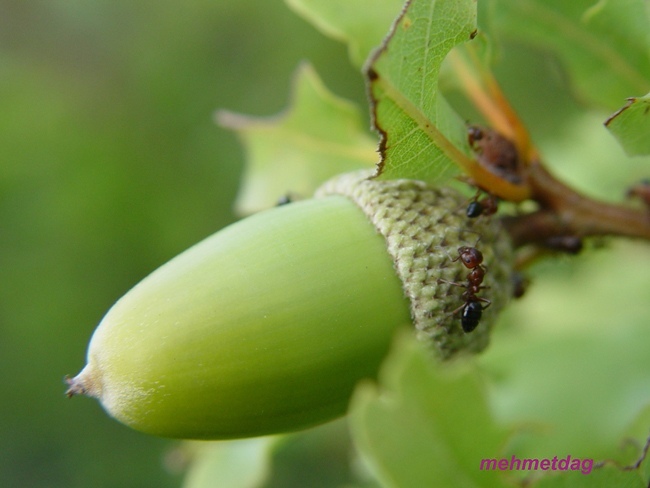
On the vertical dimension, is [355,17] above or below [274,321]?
above

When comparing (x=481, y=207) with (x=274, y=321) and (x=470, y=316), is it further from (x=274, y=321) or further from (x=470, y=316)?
(x=274, y=321)

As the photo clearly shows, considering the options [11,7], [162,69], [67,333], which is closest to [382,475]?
[67,333]

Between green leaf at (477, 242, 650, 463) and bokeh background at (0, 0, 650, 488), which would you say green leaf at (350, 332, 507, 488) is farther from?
→ bokeh background at (0, 0, 650, 488)

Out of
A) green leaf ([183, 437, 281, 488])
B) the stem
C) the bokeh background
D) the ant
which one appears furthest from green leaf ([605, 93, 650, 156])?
the bokeh background

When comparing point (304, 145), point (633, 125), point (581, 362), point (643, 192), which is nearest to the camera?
point (633, 125)

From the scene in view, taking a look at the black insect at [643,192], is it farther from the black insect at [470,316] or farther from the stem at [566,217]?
the black insect at [470,316]

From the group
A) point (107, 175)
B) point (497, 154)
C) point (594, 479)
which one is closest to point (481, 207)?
point (497, 154)

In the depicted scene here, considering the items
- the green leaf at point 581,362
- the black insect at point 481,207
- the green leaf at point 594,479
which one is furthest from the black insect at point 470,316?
the green leaf at point 581,362
